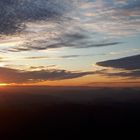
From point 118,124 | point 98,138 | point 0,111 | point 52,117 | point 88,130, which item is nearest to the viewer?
point 98,138

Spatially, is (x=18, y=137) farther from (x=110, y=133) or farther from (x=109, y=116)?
(x=109, y=116)

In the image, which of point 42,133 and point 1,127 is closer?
point 42,133

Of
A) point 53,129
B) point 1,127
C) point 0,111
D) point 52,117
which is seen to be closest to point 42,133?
point 53,129

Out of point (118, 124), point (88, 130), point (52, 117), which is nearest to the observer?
point (88, 130)

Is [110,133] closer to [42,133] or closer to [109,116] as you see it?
[42,133]

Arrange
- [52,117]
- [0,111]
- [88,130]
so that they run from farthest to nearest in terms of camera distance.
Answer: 1. [0,111]
2. [52,117]
3. [88,130]

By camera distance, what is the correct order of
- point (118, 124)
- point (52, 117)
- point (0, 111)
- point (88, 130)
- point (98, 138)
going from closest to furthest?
1. point (98, 138)
2. point (88, 130)
3. point (118, 124)
4. point (52, 117)
5. point (0, 111)

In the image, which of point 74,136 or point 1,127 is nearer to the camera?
point 74,136

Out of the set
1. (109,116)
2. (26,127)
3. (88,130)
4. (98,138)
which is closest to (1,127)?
(26,127)
